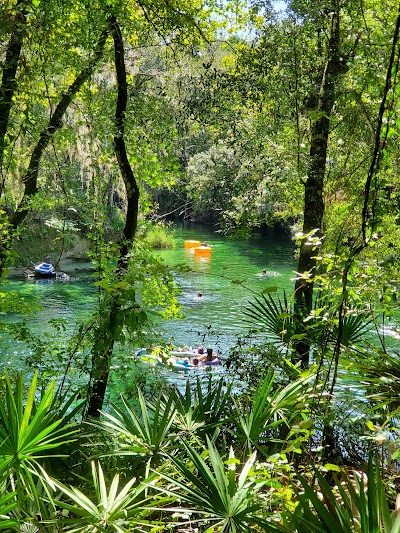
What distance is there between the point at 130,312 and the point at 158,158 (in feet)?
10.6

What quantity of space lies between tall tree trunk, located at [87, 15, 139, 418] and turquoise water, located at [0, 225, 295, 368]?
2.73m

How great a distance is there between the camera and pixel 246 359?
5.54 meters

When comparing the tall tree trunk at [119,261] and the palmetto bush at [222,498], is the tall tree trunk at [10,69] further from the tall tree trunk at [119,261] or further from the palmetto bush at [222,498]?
the palmetto bush at [222,498]

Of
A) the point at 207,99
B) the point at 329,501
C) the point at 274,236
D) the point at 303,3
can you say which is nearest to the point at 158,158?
the point at 207,99

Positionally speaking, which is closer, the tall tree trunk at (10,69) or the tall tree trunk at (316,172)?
the tall tree trunk at (10,69)

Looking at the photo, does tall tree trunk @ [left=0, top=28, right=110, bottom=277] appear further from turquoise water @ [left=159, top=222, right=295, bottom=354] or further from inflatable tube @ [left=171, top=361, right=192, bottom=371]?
inflatable tube @ [left=171, top=361, right=192, bottom=371]

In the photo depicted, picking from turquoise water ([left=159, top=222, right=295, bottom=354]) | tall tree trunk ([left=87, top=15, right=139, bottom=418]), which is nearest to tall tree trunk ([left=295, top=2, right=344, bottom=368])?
turquoise water ([left=159, top=222, right=295, bottom=354])

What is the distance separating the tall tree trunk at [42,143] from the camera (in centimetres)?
544

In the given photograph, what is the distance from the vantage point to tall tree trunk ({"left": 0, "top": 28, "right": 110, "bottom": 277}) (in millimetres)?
5441

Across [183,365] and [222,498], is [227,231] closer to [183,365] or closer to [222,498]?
[222,498]

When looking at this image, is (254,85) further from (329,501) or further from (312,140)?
(329,501)

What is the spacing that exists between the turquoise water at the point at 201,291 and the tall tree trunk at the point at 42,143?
7.45ft

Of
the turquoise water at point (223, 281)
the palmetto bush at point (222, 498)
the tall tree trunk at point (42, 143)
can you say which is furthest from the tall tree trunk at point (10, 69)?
the turquoise water at point (223, 281)

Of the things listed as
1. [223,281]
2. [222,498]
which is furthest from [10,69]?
[223,281]
